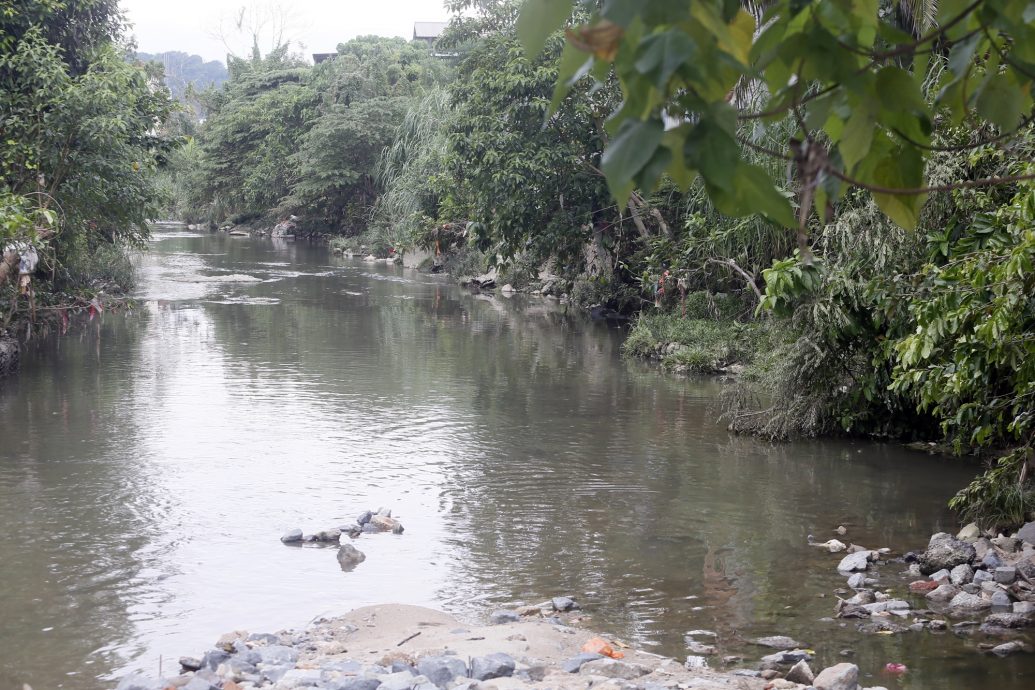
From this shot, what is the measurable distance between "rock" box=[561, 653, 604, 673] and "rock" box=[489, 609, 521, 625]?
95 centimetres

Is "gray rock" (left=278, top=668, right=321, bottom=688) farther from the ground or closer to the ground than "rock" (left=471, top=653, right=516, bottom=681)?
closer to the ground

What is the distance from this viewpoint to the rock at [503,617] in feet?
20.8

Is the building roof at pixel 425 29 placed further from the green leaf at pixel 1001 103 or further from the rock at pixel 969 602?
the green leaf at pixel 1001 103

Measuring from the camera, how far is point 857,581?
6.87 meters

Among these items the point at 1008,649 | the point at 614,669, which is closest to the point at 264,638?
the point at 614,669

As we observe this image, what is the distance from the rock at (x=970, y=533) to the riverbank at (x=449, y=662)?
257 centimetres

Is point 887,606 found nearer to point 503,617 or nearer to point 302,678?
point 503,617

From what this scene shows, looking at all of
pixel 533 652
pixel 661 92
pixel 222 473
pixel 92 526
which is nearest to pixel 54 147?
pixel 222 473

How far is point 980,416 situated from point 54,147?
1237 cm

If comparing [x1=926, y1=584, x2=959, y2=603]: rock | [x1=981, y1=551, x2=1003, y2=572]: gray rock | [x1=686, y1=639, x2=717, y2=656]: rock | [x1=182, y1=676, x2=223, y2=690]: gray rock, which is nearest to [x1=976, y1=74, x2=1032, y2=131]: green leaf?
[x1=686, y1=639, x2=717, y2=656]: rock

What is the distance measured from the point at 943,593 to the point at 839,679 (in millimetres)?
1955

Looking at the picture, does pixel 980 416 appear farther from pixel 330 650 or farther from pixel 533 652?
pixel 330 650

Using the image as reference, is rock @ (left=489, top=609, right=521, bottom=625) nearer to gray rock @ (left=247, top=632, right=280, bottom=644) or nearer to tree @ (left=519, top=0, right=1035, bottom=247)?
gray rock @ (left=247, top=632, right=280, bottom=644)

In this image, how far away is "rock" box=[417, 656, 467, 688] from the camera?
4996mm
